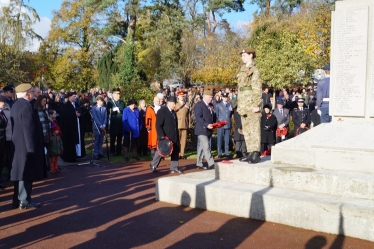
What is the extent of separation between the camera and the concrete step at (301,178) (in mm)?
7489

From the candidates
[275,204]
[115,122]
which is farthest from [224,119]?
[275,204]

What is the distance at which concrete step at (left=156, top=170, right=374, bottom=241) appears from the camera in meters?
6.75

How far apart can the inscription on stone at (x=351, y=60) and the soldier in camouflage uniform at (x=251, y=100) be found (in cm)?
162

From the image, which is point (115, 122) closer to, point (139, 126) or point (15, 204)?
A: point (139, 126)

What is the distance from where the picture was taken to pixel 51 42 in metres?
49.4

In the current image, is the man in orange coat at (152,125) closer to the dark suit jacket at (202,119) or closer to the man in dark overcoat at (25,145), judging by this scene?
the dark suit jacket at (202,119)

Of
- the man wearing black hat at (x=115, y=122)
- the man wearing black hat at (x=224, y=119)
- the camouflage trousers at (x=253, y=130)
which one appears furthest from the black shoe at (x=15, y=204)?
the man wearing black hat at (x=224, y=119)

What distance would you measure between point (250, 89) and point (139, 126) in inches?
297

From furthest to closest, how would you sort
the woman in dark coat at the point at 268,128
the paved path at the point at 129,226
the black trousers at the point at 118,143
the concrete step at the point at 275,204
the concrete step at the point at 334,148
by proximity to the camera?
the black trousers at the point at 118,143, the woman in dark coat at the point at 268,128, the concrete step at the point at 334,148, the concrete step at the point at 275,204, the paved path at the point at 129,226

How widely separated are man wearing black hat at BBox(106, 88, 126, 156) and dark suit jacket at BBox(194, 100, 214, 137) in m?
4.11

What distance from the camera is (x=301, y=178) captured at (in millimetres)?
8039

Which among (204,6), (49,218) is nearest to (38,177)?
(49,218)

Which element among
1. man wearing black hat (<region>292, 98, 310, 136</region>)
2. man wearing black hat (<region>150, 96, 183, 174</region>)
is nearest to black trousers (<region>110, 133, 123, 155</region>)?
man wearing black hat (<region>150, 96, 183, 174</region>)

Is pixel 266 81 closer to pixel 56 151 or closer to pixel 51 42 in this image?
pixel 56 151
